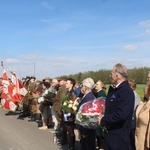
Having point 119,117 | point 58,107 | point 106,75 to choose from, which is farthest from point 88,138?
point 106,75

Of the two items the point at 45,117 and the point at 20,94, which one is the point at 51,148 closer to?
the point at 45,117

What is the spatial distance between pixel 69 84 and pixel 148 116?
3395 millimetres

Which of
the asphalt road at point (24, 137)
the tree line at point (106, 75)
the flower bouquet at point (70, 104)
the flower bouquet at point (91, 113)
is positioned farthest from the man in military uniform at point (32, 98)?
the tree line at point (106, 75)

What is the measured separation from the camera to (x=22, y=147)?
7.81 m

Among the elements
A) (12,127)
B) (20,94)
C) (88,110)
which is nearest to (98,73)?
(20,94)

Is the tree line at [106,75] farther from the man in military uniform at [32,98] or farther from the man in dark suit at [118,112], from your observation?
the man in dark suit at [118,112]

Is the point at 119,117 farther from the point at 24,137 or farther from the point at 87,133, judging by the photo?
the point at 24,137

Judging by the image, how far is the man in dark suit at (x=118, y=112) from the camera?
434 centimetres

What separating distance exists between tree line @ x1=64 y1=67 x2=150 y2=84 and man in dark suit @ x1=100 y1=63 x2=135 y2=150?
28.7 meters

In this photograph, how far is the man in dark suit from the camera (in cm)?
434

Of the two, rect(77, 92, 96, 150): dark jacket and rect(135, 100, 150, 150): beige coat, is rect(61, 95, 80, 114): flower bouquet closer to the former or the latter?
rect(77, 92, 96, 150): dark jacket

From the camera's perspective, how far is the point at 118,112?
431cm

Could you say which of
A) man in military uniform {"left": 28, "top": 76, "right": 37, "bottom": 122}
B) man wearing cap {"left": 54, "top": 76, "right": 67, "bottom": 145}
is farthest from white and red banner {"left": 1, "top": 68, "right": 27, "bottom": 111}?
man wearing cap {"left": 54, "top": 76, "right": 67, "bottom": 145}

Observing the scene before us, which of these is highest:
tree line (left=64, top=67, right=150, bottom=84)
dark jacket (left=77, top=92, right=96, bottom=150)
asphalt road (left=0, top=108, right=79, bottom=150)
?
tree line (left=64, top=67, right=150, bottom=84)
